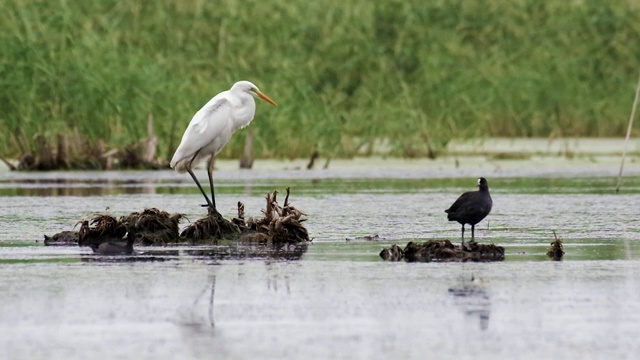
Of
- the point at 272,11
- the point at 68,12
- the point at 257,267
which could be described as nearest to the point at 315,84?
the point at 272,11

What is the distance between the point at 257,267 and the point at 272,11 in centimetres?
1788

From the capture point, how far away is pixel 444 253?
35.1 ft

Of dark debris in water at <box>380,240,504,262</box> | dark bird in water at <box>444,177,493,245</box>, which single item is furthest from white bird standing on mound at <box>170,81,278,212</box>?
→ dark debris in water at <box>380,240,504,262</box>

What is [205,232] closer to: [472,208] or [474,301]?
[472,208]

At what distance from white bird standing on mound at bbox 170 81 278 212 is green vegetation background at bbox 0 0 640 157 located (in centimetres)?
777

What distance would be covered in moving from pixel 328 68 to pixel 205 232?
47.3ft

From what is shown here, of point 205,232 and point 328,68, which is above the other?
point 328,68

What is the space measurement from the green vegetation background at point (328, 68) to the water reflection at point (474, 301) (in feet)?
42.1

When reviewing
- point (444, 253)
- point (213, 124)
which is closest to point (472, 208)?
point (444, 253)

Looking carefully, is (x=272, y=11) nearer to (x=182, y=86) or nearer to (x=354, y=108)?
(x=354, y=108)

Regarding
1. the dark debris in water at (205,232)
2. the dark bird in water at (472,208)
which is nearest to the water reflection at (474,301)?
the dark bird in water at (472,208)

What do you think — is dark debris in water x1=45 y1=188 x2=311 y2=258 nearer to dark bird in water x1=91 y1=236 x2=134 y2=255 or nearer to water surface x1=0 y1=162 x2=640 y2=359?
dark bird in water x1=91 y1=236 x2=134 y2=255

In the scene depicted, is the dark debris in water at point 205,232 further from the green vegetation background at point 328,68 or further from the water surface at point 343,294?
the green vegetation background at point 328,68

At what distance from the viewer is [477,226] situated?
13500mm
